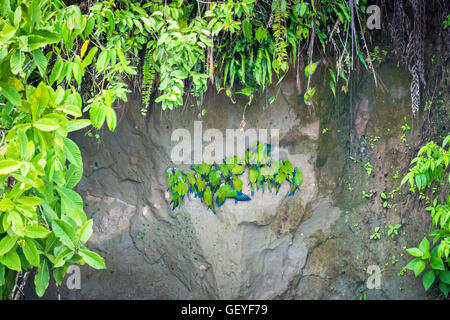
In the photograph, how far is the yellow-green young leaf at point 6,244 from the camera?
1.42 metres

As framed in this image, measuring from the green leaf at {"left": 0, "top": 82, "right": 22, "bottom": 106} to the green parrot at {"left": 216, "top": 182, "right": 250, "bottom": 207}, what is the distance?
1.79 meters

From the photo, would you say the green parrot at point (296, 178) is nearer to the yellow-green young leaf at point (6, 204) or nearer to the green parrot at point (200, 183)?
the green parrot at point (200, 183)

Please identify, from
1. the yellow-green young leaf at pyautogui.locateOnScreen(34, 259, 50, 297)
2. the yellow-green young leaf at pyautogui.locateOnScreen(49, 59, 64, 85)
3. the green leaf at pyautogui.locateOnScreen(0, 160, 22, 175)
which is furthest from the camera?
the yellow-green young leaf at pyautogui.locateOnScreen(49, 59, 64, 85)

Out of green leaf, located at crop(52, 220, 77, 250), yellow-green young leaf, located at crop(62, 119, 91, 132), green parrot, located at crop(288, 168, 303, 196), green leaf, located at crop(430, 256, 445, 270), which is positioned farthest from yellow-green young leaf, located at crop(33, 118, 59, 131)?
green leaf, located at crop(430, 256, 445, 270)

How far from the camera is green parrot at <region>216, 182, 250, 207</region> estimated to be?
312 cm

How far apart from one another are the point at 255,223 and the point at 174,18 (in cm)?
139

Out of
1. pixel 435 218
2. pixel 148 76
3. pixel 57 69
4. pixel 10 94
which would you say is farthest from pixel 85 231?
pixel 435 218

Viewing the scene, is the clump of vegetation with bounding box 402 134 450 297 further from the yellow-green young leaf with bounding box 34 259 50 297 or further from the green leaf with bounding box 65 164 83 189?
the yellow-green young leaf with bounding box 34 259 50 297

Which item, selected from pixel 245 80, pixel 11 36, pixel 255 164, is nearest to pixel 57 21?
pixel 11 36

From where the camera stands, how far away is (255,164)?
312 cm

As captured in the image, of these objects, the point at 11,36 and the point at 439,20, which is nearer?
the point at 11,36

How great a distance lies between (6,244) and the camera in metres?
1.42

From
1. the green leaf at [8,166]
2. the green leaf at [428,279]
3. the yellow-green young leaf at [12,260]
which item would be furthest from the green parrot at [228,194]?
the green leaf at [8,166]
